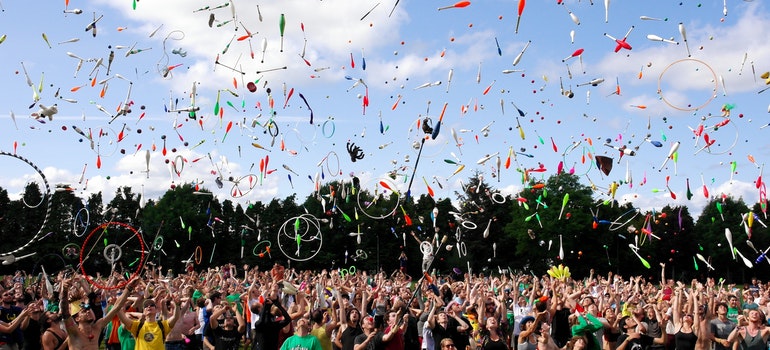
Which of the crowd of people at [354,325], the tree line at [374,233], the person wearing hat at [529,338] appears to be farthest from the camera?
the tree line at [374,233]

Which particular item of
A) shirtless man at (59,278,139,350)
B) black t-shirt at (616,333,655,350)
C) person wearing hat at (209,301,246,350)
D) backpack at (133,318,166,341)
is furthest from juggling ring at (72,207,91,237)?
black t-shirt at (616,333,655,350)

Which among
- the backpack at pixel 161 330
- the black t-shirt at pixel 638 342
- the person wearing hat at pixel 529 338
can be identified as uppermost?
the backpack at pixel 161 330

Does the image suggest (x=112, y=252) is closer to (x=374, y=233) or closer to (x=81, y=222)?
(x=81, y=222)

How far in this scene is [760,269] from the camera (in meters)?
60.0

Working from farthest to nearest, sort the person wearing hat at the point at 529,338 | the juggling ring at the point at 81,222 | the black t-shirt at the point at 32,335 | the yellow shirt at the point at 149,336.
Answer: the juggling ring at the point at 81,222 → the black t-shirt at the point at 32,335 → the person wearing hat at the point at 529,338 → the yellow shirt at the point at 149,336

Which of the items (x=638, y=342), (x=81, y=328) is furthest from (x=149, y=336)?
(x=638, y=342)

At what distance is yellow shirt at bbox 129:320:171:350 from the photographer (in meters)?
8.67

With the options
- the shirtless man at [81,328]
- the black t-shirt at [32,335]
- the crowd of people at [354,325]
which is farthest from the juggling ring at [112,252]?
the shirtless man at [81,328]

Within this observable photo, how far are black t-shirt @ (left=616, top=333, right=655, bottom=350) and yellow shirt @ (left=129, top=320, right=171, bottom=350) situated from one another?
6.06 meters

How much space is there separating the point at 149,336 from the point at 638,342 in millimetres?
6360

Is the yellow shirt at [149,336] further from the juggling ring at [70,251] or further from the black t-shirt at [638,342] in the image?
the juggling ring at [70,251]

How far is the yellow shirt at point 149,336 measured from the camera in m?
8.67

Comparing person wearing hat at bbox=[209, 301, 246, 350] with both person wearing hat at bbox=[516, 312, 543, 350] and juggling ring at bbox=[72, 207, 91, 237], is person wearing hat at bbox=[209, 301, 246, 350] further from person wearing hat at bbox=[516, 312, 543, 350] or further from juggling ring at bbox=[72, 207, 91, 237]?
juggling ring at bbox=[72, 207, 91, 237]

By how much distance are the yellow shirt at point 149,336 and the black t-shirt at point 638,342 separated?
6.06 meters
